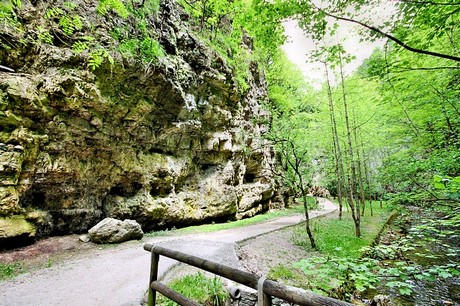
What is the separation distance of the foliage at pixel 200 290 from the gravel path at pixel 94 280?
0.59 metres

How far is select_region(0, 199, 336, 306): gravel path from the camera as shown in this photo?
12.8 feet

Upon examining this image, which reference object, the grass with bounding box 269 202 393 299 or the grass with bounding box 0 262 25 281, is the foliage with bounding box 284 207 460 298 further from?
the grass with bounding box 0 262 25 281

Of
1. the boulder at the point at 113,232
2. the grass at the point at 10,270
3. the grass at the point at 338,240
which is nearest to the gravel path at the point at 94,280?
the grass at the point at 10,270

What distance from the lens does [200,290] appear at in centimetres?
405

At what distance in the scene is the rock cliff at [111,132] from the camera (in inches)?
266

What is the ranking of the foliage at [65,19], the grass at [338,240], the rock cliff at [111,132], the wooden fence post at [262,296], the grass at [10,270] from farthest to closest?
the grass at [338,240] < the rock cliff at [111,132] < the grass at [10,270] < the foliage at [65,19] < the wooden fence post at [262,296]

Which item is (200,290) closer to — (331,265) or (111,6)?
(331,265)

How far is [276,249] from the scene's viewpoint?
25.4 ft

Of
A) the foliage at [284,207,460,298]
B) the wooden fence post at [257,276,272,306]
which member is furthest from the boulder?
the wooden fence post at [257,276,272,306]

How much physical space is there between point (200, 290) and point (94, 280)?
2.38m

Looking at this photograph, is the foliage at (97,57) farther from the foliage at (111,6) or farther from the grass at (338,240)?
the grass at (338,240)

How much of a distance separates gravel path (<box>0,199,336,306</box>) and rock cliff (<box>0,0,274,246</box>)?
2330mm

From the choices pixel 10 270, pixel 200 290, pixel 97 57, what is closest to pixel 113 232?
pixel 10 270

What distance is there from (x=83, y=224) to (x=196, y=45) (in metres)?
10.0
